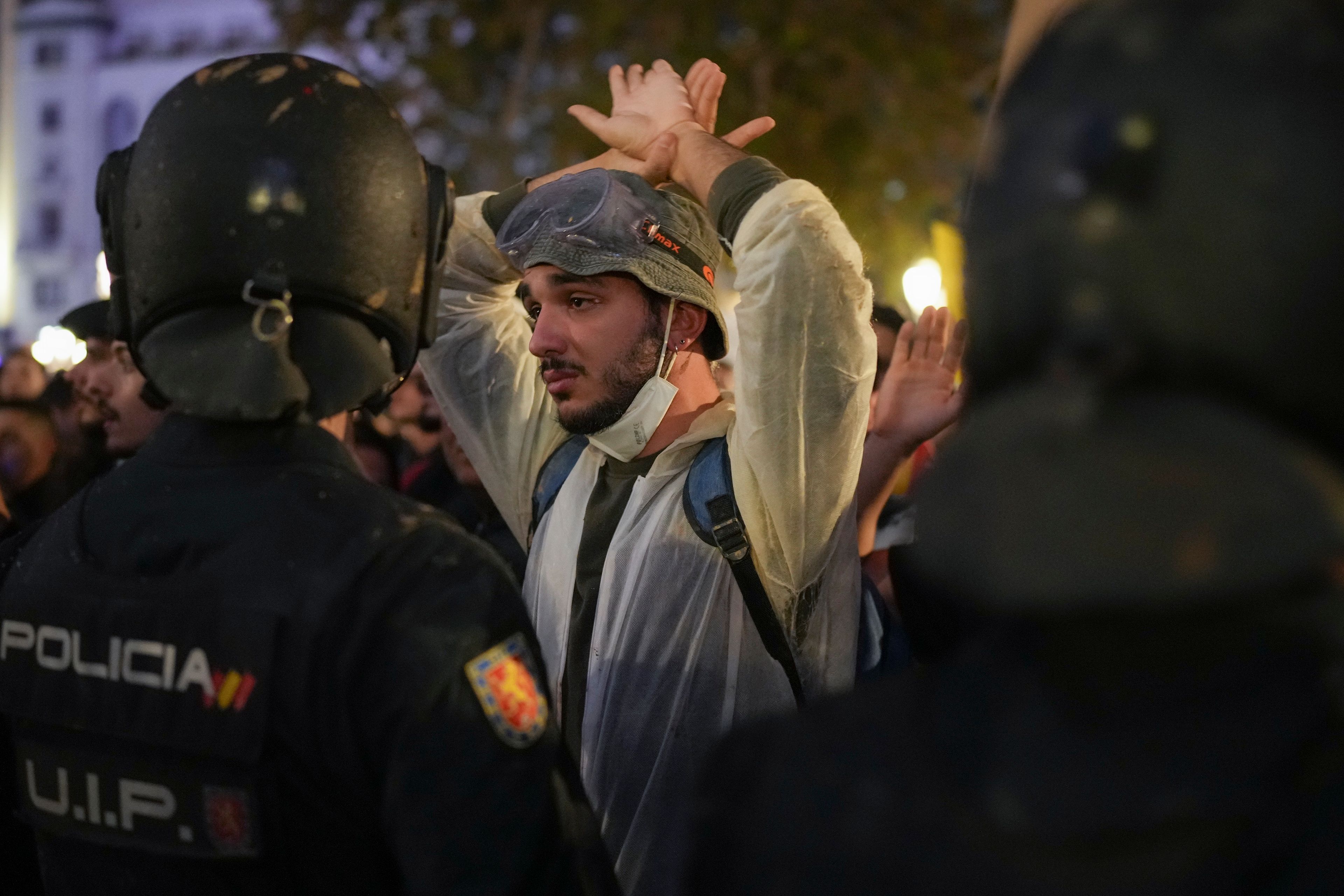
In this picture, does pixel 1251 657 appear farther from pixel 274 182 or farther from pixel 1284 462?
pixel 274 182

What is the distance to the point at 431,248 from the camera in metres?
2.20

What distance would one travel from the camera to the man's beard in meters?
3.26

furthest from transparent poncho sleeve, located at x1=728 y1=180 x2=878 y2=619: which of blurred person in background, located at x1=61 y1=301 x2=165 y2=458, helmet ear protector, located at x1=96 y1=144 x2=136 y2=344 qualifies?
blurred person in background, located at x1=61 y1=301 x2=165 y2=458

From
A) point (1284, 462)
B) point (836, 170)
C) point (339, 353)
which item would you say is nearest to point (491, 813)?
point (339, 353)

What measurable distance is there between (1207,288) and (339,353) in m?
1.33

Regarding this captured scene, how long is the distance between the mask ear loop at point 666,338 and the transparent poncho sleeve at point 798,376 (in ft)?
1.63

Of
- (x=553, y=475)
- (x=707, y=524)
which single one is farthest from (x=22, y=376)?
(x=707, y=524)

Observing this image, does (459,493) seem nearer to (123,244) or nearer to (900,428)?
(900,428)

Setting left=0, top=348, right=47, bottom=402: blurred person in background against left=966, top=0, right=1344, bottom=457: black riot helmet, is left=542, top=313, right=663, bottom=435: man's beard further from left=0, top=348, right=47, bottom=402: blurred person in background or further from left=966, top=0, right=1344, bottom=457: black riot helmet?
left=0, top=348, right=47, bottom=402: blurred person in background

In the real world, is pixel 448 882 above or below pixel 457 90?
above

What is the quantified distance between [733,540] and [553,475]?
2.46ft

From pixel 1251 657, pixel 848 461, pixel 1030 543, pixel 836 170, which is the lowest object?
pixel 836 170

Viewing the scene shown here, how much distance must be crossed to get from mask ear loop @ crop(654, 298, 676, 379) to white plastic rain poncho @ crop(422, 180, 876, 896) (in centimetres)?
19

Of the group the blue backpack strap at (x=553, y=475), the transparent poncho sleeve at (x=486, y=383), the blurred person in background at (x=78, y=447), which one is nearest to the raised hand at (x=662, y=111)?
the transparent poncho sleeve at (x=486, y=383)
